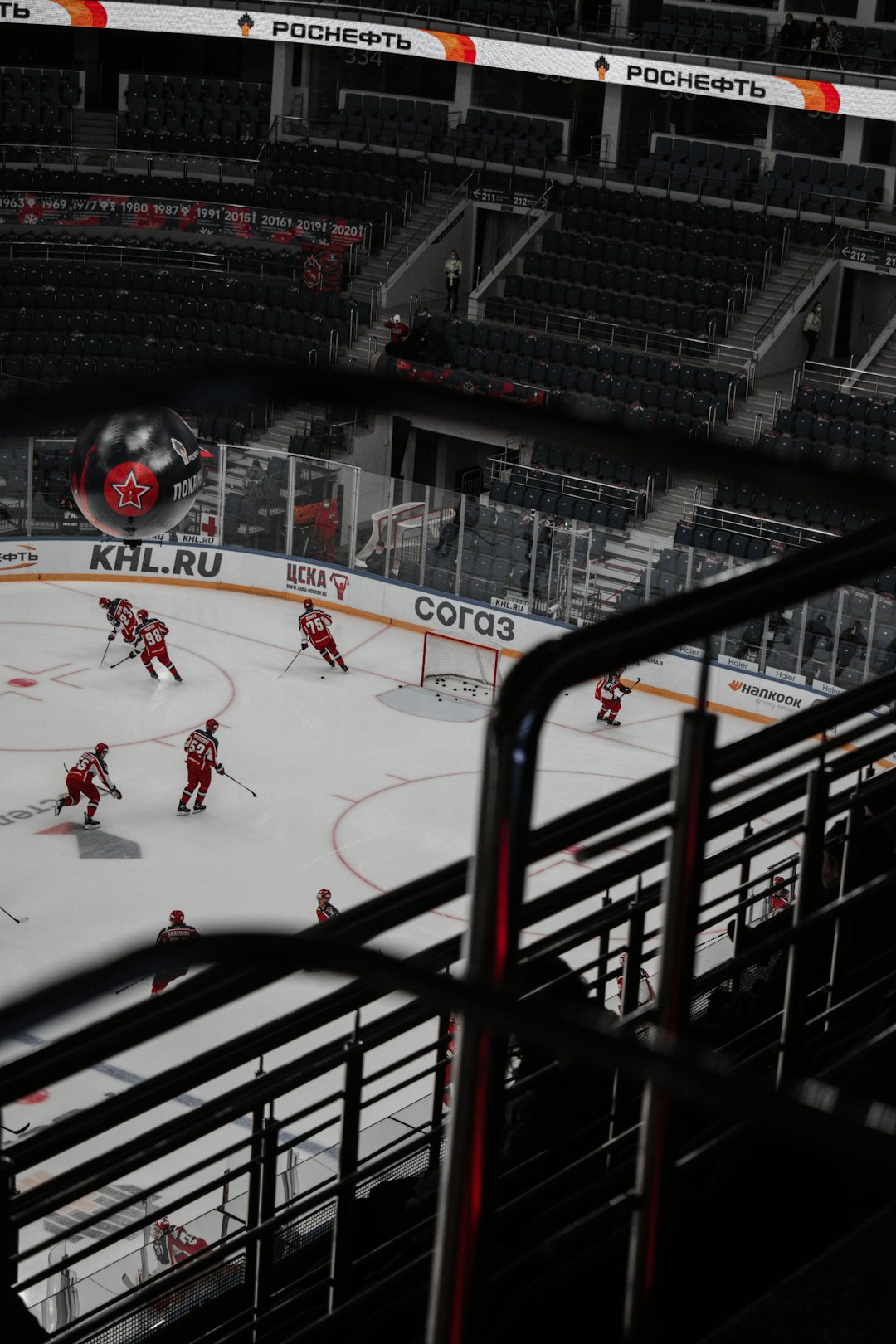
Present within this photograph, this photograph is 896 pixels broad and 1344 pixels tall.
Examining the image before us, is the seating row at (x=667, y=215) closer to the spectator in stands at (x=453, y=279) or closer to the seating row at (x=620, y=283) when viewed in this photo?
the seating row at (x=620, y=283)

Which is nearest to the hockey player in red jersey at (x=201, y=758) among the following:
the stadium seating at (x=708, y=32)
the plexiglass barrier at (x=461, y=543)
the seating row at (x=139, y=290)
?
the plexiglass barrier at (x=461, y=543)

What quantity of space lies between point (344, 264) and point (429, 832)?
48.7ft

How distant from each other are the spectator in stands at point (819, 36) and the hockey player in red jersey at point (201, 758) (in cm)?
1686

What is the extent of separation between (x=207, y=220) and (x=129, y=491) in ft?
65.8

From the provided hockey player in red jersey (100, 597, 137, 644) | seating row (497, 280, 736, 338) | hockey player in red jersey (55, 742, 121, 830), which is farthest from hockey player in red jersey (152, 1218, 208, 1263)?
seating row (497, 280, 736, 338)

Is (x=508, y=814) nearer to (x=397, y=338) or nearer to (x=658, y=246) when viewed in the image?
(x=397, y=338)

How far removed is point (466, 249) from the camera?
95.1 feet

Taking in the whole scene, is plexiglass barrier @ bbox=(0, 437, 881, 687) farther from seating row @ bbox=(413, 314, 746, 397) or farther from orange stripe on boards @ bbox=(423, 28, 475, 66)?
orange stripe on boards @ bbox=(423, 28, 475, 66)

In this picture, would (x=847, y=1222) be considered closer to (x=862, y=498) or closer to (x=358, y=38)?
(x=862, y=498)

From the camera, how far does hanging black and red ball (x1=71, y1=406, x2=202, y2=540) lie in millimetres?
9156

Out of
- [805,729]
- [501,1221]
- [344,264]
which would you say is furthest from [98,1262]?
[344,264]

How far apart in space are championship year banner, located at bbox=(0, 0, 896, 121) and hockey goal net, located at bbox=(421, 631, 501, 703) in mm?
11179

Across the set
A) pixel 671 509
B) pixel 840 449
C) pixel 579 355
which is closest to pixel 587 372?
pixel 579 355

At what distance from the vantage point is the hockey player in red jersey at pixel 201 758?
14883mm
